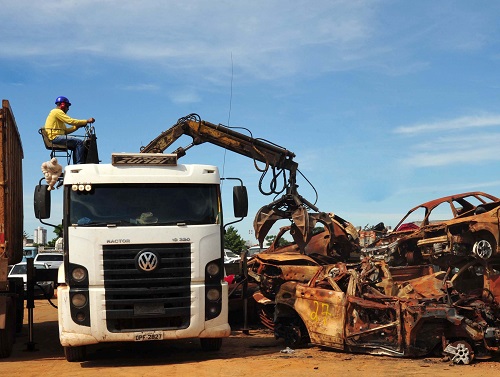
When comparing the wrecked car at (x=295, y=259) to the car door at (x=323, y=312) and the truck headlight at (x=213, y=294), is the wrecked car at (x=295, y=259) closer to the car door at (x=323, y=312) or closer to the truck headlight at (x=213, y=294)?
the car door at (x=323, y=312)

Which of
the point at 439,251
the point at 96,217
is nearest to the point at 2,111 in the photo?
the point at 96,217

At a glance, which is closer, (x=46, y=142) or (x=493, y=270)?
(x=46, y=142)

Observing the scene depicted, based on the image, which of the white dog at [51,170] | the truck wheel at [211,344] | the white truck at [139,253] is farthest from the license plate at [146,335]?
the white dog at [51,170]

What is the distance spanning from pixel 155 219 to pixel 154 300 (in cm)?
117

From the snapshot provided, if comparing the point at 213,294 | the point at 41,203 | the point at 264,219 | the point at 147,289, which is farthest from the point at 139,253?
the point at 264,219

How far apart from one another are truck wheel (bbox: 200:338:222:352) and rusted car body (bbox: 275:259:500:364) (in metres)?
1.09

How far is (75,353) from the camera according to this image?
10117mm

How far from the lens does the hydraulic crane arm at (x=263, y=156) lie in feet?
50.9

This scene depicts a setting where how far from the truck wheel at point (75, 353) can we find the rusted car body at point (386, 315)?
3218 mm

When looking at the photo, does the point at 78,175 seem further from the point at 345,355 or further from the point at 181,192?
the point at 345,355

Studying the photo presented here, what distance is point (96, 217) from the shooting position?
982 cm

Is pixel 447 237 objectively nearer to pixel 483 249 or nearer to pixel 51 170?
pixel 483 249

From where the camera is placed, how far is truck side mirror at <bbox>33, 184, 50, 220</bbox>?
1008cm

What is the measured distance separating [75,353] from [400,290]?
5.08 m
